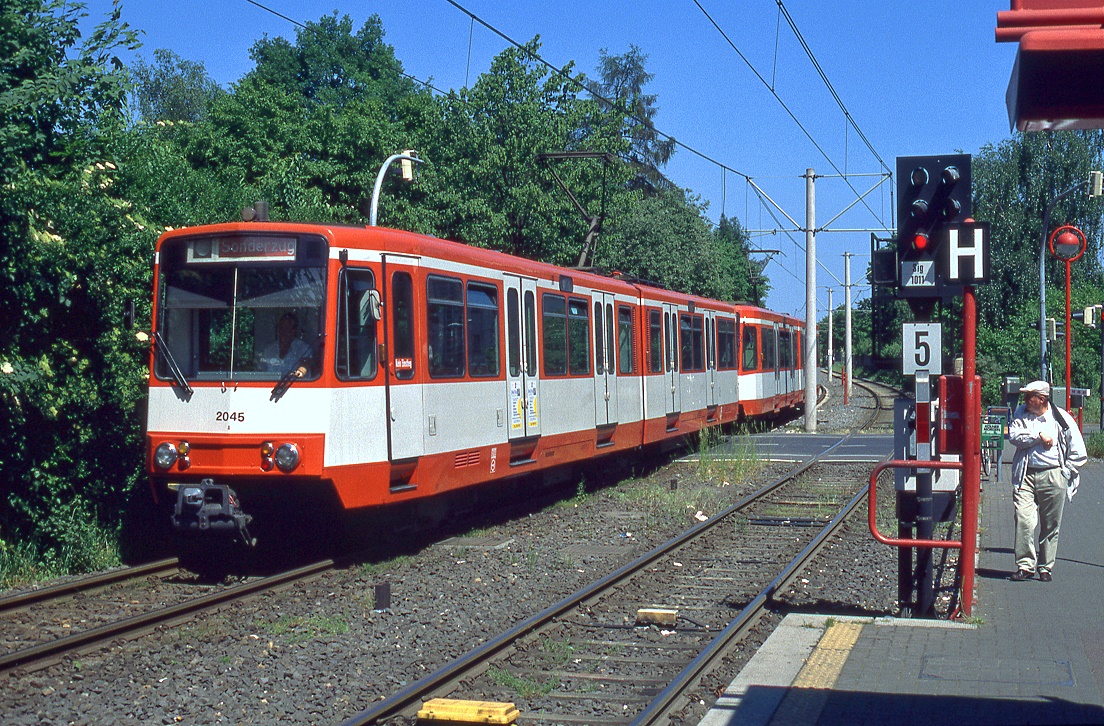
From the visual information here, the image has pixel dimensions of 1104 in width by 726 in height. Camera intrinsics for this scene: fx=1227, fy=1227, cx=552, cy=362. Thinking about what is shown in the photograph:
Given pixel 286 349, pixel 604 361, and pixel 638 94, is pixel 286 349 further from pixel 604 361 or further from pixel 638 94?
pixel 638 94

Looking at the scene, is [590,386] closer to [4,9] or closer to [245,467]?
[245,467]

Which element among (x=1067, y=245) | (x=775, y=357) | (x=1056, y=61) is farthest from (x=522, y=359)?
(x=775, y=357)

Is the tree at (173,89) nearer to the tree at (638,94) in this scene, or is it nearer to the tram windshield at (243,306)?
the tree at (638,94)

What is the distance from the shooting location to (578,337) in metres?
16.1

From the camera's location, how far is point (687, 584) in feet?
34.8

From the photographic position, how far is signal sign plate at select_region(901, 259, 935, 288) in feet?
28.1

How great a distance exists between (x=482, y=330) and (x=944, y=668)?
7021 mm

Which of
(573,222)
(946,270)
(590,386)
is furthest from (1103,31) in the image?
(573,222)

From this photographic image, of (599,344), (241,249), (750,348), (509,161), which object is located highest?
(509,161)

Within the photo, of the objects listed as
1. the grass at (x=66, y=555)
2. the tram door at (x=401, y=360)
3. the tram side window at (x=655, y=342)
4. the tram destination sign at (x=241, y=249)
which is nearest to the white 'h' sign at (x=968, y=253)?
the tram door at (x=401, y=360)

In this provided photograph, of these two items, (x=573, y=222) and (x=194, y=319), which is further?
(x=573, y=222)

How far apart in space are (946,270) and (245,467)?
582 cm

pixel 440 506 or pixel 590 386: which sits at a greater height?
pixel 590 386

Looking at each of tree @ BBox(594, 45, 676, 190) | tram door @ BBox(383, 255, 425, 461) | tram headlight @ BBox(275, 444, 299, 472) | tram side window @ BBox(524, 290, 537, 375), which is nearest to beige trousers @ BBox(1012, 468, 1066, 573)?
tram door @ BBox(383, 255, 425, 461)
